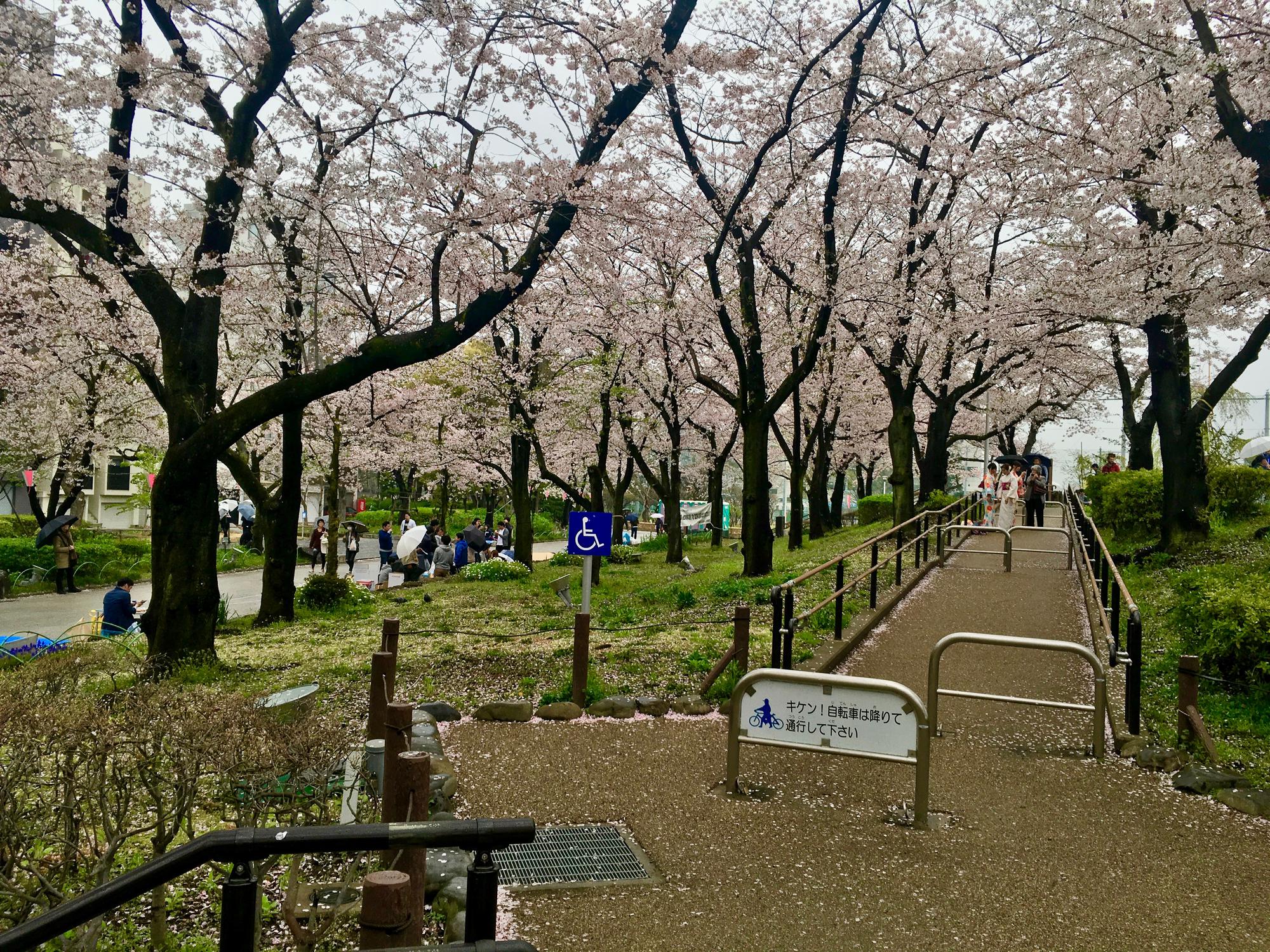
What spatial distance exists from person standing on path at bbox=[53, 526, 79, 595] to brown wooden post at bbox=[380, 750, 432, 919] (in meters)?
20.8

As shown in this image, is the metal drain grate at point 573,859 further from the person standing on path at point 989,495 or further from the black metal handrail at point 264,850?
the person standing on path at point 989,495

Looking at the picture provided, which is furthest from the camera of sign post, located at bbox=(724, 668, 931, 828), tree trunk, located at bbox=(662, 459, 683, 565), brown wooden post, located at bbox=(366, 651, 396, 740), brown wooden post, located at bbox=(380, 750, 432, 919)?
tree trunk, located at bbox=(662, 459, 683, 565)

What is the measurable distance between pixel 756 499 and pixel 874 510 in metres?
17.4

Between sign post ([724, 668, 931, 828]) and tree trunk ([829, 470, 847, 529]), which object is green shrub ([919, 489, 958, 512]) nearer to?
tree trunk ([829, 470, 847, 529])

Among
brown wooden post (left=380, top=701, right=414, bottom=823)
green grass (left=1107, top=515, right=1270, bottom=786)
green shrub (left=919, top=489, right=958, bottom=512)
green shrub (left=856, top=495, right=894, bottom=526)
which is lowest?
green grass (left=1107, top=515, right=1270, bottom=786)

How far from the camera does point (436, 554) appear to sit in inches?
949

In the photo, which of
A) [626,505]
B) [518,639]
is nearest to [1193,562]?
[518,639]

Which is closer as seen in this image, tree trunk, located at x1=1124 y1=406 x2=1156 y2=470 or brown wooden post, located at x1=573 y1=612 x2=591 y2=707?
brown wooden post, located at x1=573 y1=612 x2=591 y2=707

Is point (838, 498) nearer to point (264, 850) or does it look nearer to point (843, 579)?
point (843, 579)

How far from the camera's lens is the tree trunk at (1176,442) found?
13.5 meters

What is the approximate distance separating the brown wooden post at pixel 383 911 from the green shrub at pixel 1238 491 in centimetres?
1789

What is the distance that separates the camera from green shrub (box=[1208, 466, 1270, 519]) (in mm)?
16781

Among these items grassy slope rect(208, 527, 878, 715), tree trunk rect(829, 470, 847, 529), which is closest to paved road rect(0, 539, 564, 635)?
grassy slope rect(208, 527, 878, 715)

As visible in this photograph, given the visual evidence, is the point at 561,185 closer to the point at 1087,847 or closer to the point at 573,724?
the point at 573,724
